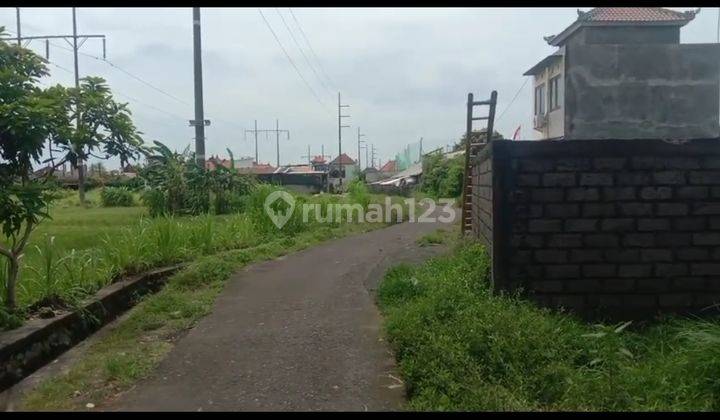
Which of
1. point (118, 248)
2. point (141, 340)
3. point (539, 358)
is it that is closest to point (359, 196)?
point (118, 248)

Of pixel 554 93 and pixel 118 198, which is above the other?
pixel 554 93

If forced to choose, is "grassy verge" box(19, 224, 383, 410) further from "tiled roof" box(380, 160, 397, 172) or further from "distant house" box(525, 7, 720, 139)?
"tiled roof" box(380, 160, 397, 172)

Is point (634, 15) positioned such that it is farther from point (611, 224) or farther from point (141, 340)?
point (141, 340)

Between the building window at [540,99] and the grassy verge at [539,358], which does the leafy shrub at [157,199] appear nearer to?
the grassy verge at [539,358]

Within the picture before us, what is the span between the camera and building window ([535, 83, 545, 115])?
24.8 metres

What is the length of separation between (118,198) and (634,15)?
22.1m

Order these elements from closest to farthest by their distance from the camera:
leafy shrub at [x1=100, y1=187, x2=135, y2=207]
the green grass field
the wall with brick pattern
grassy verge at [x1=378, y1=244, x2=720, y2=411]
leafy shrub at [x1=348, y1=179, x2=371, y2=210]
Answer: grassy verge at [x1=378, y1=244, x2=720, y2=411] < the wall with brick pattern < the green grass field < leafy shrub at [x1=348, y1=179, x2=371, y2=210] < leafy shrub at [x1=100, y1=187, x2=135, y2=207]

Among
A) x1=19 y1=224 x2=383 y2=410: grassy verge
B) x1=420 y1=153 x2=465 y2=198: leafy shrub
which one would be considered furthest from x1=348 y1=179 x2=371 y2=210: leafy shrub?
x1=19 y1=224 x2=383 y2=410: grassy verge

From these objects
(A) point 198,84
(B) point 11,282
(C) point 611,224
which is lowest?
(B) point 11,282

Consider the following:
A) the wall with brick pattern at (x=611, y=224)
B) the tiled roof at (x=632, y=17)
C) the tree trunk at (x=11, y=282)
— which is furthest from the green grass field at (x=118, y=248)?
the tiled roof at (x=632, y=17)

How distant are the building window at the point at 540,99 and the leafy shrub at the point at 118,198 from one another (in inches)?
702

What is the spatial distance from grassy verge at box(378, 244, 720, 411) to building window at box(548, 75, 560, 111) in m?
17.6

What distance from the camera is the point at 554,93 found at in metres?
22.8

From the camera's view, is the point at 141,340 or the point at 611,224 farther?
the point at 141,340
